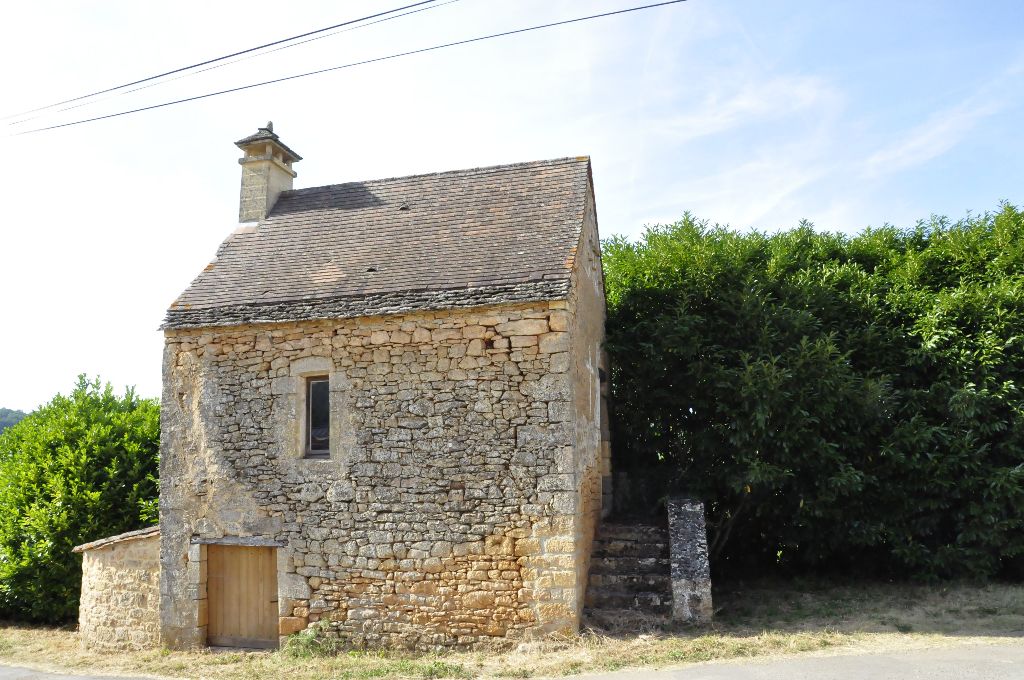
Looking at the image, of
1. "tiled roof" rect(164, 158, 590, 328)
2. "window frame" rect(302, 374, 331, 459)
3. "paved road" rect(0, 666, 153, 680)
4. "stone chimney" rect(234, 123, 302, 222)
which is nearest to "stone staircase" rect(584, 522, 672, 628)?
"tiled roof" rect(164, 158, 590, 328)

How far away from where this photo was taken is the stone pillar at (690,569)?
28.2 ft

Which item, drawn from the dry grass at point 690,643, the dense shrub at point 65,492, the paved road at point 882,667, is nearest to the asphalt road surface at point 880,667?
the paved road at point 882,667

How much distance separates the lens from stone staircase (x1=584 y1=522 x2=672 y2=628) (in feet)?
28.6

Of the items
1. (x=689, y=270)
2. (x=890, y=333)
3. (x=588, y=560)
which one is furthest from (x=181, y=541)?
(x=890, y=333)

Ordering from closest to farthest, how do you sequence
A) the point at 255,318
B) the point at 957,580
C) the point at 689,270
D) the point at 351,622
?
the point at 351,622
the point at 255,318
the point at 957,580
the point at 689,270

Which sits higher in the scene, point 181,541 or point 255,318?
point 255,318

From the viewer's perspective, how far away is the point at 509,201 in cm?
1088

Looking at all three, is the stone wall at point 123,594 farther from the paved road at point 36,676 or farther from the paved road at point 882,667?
the paved road at point 882,667

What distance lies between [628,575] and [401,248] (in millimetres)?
5301

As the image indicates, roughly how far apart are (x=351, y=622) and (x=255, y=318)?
159 inches

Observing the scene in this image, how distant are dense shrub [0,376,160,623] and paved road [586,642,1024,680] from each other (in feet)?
30.0

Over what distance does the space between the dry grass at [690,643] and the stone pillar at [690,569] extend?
24 centimetres

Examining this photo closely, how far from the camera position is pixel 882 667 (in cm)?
693

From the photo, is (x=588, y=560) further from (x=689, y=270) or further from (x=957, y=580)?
(x=957, y=580)
